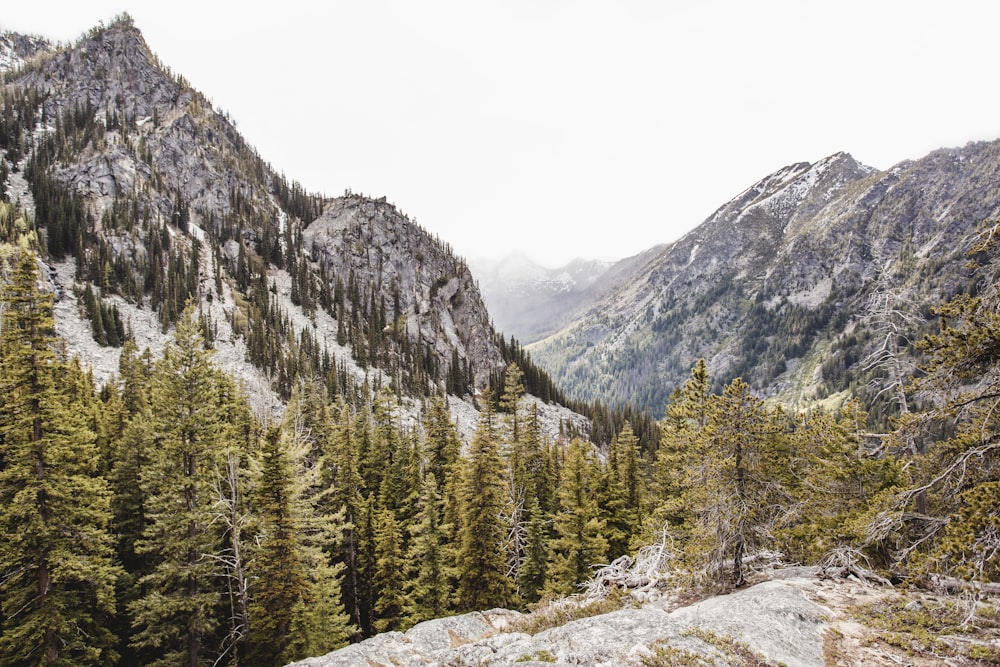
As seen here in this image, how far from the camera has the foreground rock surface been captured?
27.2 feet

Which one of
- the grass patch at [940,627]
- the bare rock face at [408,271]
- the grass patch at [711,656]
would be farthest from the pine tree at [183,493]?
the bare rock face at [408,271]

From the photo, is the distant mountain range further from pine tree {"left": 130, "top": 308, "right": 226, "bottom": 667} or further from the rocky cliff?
pine tree {"left": 130, "top": 308, "right": 226, "bottom": 667}

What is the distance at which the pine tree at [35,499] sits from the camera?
1634 cm

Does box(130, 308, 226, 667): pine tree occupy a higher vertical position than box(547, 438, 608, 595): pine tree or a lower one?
higher

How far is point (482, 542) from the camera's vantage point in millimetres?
23531

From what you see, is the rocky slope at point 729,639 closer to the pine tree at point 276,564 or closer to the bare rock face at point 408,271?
the pine tree at point 276,564

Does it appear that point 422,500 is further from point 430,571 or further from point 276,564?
point 276,564

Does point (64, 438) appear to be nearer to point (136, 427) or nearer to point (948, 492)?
point (136, 427)

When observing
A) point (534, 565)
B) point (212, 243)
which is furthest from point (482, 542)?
point (212, 243)

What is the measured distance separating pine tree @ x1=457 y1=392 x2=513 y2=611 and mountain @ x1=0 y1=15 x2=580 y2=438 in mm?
62650

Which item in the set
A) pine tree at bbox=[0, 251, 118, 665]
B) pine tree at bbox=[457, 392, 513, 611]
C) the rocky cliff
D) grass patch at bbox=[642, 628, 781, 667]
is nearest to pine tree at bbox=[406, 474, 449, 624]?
pine tree at bbox=[457, 392, 513, 611]

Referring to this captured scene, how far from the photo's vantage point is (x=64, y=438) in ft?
56.6

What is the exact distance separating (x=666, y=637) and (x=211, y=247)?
135866 millimetres

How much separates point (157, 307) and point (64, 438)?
3528 inches
